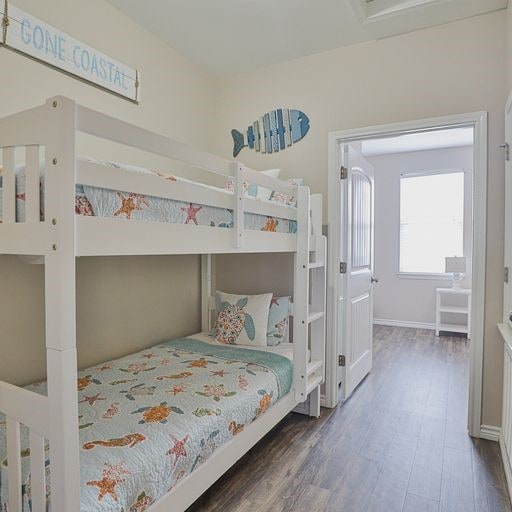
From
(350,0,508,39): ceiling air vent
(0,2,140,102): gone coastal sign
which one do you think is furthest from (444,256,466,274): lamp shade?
(0,2,140,102): gone coastal sign

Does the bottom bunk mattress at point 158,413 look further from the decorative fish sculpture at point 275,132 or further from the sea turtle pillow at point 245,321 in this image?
the decorative fish sculpture at point 275,132

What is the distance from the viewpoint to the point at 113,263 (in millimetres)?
2326

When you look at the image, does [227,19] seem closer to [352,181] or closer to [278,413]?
[352,181]

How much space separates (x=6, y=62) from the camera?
1.76 metres

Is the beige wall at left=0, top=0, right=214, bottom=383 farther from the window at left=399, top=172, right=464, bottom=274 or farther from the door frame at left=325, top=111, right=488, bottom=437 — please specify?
the window at left=399, top=172, right=464, bottom=274

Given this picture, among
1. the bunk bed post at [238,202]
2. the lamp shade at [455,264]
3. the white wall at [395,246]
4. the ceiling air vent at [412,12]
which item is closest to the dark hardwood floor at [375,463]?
the bunk bed post at [238,202]

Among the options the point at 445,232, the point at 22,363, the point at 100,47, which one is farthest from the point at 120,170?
the point at 445,232

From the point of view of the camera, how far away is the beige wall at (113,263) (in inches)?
71.9

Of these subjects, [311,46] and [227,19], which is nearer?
[227,19]

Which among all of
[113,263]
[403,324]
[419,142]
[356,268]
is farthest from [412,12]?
[403,324]

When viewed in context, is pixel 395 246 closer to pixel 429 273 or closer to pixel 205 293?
pixel 429 273

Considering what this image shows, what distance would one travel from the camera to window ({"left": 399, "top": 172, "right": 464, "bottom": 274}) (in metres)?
5.12

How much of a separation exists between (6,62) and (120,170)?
117 cm

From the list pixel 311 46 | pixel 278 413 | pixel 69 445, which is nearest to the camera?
pixel 69 445
